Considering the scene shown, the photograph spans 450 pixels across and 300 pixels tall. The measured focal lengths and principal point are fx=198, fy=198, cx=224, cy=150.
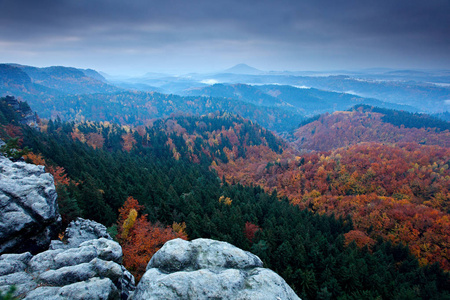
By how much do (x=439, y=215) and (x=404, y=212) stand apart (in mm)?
10401

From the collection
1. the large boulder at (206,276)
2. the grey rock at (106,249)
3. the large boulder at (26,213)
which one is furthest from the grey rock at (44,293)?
the large boulder at (26,213)

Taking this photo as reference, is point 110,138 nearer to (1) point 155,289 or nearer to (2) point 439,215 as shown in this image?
(1) point 155,289

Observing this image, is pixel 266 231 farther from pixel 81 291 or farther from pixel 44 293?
pixel 44 293

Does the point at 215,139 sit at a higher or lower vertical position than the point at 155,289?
lower

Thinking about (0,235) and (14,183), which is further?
(14,183)

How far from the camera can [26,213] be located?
2130 centimetres

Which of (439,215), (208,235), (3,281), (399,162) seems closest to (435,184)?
(399,162)

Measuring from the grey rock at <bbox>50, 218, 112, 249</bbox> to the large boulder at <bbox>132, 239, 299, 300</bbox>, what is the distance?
1371 cm

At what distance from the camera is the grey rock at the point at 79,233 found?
24114 mm

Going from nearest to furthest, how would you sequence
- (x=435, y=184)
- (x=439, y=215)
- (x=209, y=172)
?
1. (x=439, y=215)
2. (x=435, y=184)
3. (x=209, y=172)

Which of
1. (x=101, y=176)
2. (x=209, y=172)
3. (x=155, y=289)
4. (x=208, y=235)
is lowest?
(x=209, y=172)

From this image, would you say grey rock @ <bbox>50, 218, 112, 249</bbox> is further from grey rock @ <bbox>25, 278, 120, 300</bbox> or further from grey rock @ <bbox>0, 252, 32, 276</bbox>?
grey rock @ <bbox>25, 278, 120, 300</bbox>

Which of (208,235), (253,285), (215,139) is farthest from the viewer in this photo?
(215,139)

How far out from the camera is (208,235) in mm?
44500
